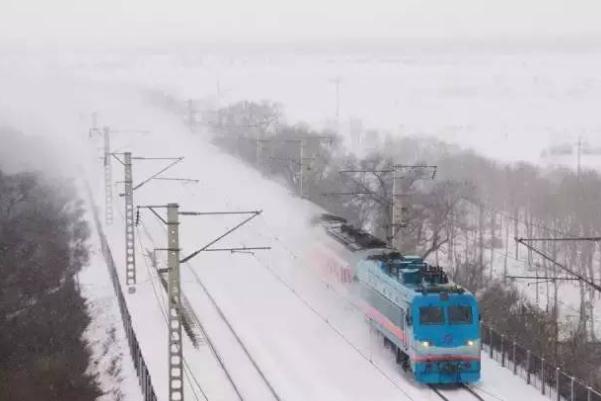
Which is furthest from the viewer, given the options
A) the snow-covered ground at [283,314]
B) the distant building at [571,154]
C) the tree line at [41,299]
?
the distant building at [571,154]

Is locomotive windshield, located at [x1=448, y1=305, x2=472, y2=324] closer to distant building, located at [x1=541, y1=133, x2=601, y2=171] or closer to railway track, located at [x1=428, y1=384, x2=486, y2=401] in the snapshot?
railway track, located at [x1=428, y1=384, x2=486, y2=401]

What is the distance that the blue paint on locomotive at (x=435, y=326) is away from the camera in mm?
33219

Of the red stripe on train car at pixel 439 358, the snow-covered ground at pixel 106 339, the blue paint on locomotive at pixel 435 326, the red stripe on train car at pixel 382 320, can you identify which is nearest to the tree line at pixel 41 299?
the snow-covered ground at pixel 106 339

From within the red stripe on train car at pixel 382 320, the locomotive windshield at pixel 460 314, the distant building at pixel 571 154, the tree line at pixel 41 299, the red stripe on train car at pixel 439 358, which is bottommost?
the tree line at pixel 41 299

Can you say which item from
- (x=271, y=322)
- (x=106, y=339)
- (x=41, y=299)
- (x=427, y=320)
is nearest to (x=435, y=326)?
(x=427, y=320)

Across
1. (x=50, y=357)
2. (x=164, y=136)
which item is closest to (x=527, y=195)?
(x=50, y=357)

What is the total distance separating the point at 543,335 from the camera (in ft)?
145

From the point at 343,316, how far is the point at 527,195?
44.4 meters

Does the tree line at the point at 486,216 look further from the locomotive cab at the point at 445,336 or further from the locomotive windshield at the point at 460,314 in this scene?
the locomotive windshield at the point at 460,314

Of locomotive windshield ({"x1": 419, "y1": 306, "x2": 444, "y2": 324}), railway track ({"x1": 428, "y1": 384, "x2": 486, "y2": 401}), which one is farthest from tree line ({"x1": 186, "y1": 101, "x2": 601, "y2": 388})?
locomotive windshield ({"x1": 419, "y1": 306, "x2": 444, "y2": 324})

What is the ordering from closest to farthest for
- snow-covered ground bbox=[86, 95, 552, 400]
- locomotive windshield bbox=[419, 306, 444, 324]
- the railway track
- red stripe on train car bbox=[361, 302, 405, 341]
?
1. locomotive windshield bbox=[419, 306, 444, 324]
2. the railway track
3. red stripe on train car bbox=[361, 302, 405, 341]
4. snow-covered ground bbox=[86, 95, 552, 400]

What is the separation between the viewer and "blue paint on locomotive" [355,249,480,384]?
3322 cm

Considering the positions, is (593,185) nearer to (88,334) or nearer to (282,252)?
(282,252)

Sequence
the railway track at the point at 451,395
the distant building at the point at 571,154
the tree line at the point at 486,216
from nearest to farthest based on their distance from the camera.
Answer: the railway track at the point at 451,395
the tree line at the point at 486,216
the distant building at the point at 571,154
